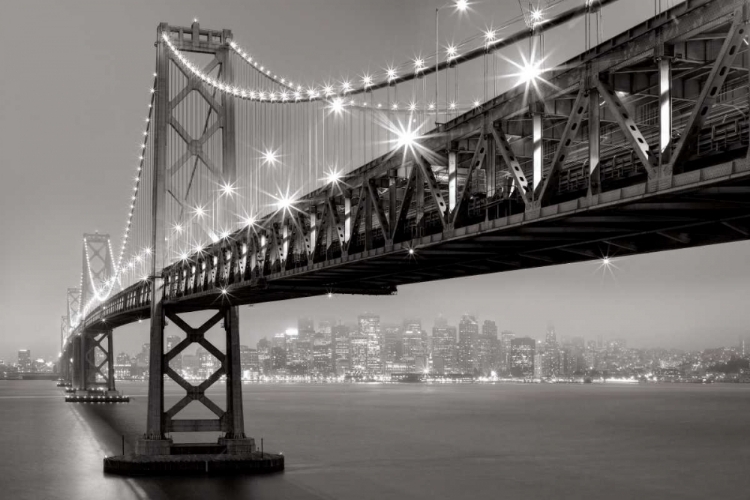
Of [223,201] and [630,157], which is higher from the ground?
[223,201]

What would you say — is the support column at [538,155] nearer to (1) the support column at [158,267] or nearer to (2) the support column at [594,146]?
(2) the support column at [594,146]

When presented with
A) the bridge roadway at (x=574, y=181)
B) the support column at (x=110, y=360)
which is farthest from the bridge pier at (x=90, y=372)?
the bridge roadway at (x=574, y=181)

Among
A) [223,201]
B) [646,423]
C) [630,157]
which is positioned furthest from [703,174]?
[646,423]

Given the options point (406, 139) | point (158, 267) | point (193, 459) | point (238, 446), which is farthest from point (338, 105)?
point (193, 459)

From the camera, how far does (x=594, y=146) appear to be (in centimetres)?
1495

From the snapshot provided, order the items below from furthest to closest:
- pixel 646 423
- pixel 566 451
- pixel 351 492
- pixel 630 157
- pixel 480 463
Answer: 1. pixel 646 423
2. pixel 566 451
3. pixel 480 463
4. pixel 351 492
5. pixel 630 157

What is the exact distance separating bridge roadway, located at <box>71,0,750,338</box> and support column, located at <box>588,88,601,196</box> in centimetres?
2

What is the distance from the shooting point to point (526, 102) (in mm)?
16875

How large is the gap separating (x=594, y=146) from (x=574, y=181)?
→ 1787mm

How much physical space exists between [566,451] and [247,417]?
39017mm

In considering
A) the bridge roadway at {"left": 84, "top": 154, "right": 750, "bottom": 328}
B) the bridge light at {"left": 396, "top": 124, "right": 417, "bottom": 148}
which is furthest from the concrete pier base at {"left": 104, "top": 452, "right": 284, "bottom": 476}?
the bridge light at {"left": 396, "top": 124, "right": 417, "bottom": 148}

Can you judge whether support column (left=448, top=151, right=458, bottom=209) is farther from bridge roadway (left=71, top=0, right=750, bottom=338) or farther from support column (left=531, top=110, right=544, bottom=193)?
support column (left=531, top=110, right=544, bottom=193)

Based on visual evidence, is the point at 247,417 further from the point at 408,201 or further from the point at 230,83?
the point at 408,201

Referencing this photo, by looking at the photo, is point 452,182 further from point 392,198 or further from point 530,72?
point 530,72
